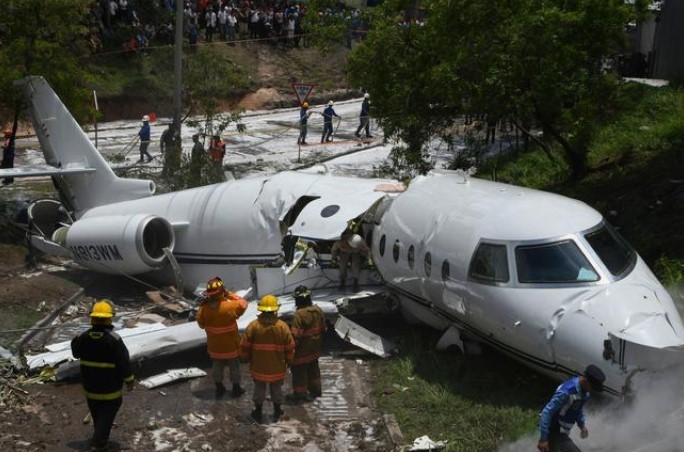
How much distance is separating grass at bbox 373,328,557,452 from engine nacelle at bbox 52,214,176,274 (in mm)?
5550

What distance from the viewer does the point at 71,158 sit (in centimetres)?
1933

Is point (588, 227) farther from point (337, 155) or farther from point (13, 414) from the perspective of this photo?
point (337, 155)

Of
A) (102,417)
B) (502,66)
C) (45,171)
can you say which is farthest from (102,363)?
(502,66)

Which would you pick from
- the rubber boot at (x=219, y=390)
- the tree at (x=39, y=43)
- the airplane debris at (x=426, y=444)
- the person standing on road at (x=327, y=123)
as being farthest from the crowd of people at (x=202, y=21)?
the airplane debris at (x=426, y=444)

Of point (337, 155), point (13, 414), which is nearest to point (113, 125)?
point (337, 155)

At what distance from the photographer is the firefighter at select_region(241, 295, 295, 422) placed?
10.6m

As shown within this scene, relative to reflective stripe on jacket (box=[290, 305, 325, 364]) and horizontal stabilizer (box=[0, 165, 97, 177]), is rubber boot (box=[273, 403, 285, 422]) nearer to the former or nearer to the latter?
reflective stripe on jacket (box=[290, 305, 325, 364])

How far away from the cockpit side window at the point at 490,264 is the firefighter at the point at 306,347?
2.05 m

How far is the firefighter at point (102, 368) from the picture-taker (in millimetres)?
9734

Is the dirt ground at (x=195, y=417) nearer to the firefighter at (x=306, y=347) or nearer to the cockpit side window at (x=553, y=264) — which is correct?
the firefighter at (x=306, y=347)

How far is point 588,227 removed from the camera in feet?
36.4

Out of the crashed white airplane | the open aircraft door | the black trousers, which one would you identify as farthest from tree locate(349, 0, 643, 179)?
the black trousers

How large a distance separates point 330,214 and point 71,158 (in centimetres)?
742

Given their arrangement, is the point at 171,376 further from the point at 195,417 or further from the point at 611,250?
the point at 611,250
